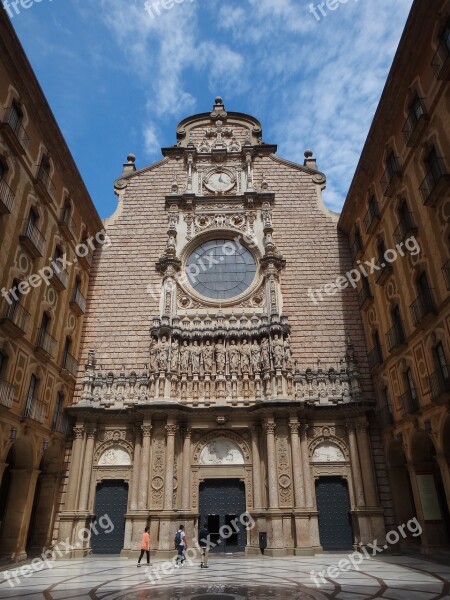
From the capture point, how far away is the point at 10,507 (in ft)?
56.5

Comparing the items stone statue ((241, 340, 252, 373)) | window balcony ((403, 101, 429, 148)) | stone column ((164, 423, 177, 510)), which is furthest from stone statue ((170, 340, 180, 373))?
window balcony ((403, 101, 429, 148))

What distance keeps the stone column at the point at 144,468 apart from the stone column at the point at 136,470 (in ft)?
1.28

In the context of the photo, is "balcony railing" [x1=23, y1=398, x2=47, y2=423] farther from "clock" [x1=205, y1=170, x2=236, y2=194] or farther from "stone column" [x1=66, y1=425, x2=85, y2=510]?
"clock" [x1=205, y1=170, x2=236, y2=194]

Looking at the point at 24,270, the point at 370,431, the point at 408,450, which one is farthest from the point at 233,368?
the point at 24,270

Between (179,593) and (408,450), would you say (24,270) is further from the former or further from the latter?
(408,450)

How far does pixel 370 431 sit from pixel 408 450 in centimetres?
315

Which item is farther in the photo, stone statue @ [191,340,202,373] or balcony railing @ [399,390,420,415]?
stone statue @ [191,340,202,373]

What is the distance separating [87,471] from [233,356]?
8.48 m

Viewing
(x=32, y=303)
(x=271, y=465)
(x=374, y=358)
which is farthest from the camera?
(x=374, y=358)

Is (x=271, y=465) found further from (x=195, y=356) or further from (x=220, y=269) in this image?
(x=220, y=269)

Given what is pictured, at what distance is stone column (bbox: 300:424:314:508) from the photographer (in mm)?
19350

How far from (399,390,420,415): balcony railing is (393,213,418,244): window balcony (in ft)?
19.7

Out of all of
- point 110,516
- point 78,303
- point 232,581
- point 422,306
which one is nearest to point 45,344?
point 78,303

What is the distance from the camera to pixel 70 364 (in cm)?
2167
